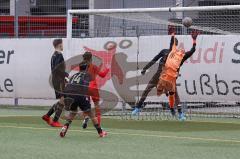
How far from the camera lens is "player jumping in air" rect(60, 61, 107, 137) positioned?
1449 centimetres

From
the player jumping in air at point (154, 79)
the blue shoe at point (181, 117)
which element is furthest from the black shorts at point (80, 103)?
the player jumping in air at point (154, 79)

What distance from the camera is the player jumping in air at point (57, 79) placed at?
16969 mm

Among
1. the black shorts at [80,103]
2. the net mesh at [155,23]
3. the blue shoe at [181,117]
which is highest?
the net mesh at [155,23]

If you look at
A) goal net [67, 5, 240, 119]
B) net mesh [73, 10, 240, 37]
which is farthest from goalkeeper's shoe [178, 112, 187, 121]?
net mesh [73, 10, 240, 37]

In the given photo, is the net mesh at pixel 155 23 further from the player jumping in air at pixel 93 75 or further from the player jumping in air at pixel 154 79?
the player jumping in air at pixel 93 75

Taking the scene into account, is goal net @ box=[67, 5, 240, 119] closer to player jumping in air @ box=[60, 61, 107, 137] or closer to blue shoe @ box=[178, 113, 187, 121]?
blue shoe @ box=[178, 113, 187, 121]

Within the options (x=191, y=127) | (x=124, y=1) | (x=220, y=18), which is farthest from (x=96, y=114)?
(x=124, y=1)

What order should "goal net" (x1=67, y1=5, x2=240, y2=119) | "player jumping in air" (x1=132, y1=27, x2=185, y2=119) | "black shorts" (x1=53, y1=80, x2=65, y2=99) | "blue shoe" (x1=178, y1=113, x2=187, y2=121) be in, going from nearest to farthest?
1. "black shorts" (x1=53, y1=80, x2=65, y2=99)
2. "blue shoe" (x1=178, y1=113, x2=187, y2=121)
3. "player jumping in air" (x1=132, y1=27, x2=185, y2=119)
4. "goal net" (x1=67, y1=5, x2=240, y2=119)

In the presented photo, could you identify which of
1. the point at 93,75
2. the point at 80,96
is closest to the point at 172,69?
the point at 93,75

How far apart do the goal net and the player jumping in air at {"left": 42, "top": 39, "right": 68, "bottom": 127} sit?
3.02 meters

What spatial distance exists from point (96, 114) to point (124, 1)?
42.6ft

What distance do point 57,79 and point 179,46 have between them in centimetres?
423

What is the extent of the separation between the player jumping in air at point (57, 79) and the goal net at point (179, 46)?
3.02 metres

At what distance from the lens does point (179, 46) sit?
20641mm
